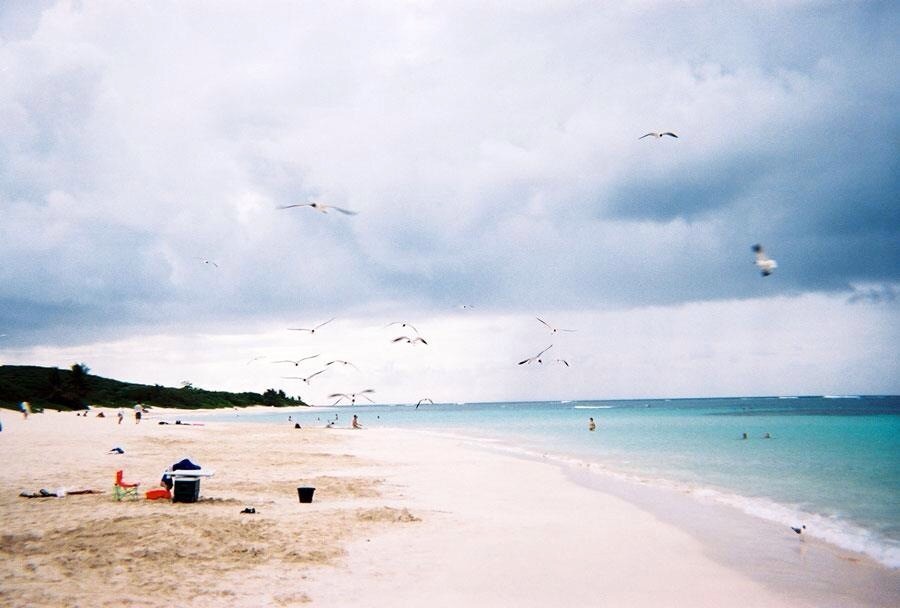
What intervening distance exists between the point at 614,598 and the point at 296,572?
5253 mm

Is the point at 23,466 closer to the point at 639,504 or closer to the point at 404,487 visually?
the point at 404,487

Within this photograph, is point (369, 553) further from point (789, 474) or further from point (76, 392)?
point (76, 392)

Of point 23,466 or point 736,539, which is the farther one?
point 23,466

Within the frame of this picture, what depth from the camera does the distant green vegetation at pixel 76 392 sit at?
89250 mm

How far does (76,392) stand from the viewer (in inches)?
3905

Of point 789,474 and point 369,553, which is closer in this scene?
point 369,553

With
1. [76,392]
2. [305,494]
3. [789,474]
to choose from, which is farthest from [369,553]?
[76,392]

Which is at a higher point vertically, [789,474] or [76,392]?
[76,392]

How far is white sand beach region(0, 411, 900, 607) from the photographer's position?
8.88m

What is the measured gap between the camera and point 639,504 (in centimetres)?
1834

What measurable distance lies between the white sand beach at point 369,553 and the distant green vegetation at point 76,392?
250 feet

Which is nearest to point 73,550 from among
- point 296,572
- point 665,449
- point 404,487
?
point 296,572

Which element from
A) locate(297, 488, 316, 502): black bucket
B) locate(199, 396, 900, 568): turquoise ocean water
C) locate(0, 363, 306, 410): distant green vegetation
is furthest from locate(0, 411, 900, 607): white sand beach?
locate(0, 363, 306, 410): distant green vegetation

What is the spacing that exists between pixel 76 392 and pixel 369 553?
108716 mm
